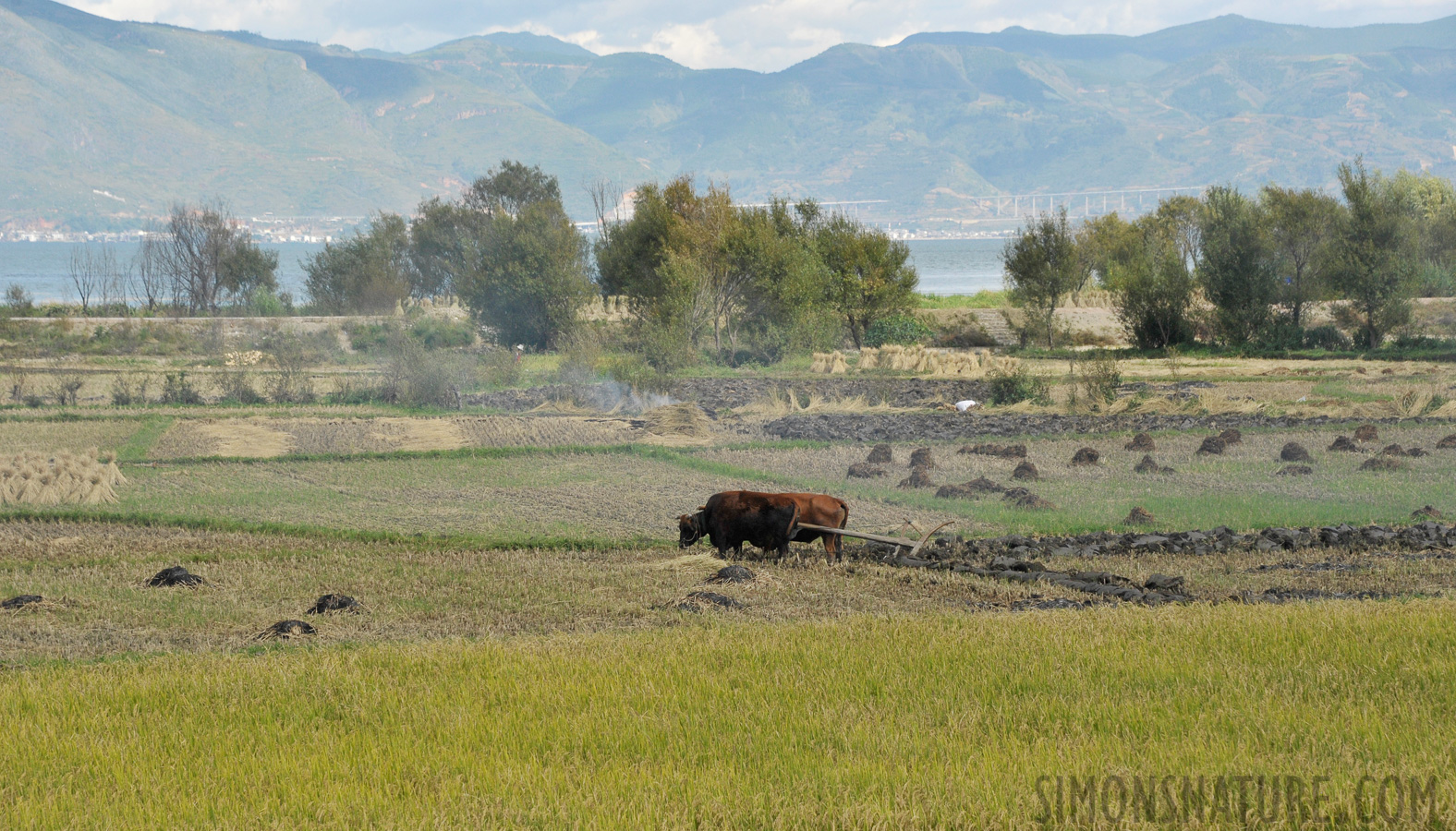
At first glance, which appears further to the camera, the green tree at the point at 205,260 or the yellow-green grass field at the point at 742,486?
the green tree at the point at 205,260

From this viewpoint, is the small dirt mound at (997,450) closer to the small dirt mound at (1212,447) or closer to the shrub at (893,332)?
the small dirt mound at (1212,447)

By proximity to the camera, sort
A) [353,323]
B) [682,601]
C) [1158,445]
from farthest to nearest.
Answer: [353,323]
[1158,445]
[682,601]

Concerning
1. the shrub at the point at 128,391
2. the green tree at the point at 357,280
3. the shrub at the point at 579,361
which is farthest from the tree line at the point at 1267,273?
the green tree at the point at 357,280

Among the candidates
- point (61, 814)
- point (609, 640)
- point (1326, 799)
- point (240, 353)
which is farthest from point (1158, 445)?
point (240, 353)

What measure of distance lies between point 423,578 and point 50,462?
35.4 feet

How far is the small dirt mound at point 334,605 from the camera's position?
10.0 m

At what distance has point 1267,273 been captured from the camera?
44.6 m

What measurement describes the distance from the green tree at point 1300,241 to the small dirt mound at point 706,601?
41598 millimetres

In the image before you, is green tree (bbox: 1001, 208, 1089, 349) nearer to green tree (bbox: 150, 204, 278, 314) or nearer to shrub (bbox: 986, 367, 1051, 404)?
shrub (bbox: 986, 367, 1051, 404)

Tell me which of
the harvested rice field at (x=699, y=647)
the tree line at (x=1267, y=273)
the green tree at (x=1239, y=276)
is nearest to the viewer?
the harvested rice field at (x=699, y=647)

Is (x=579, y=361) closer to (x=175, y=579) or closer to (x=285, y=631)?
Answer: (x=175, y=579)

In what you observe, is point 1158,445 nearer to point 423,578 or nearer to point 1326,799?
point 423,578

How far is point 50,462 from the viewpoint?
18.9 meters

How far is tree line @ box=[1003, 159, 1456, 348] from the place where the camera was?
42719 millimetres
